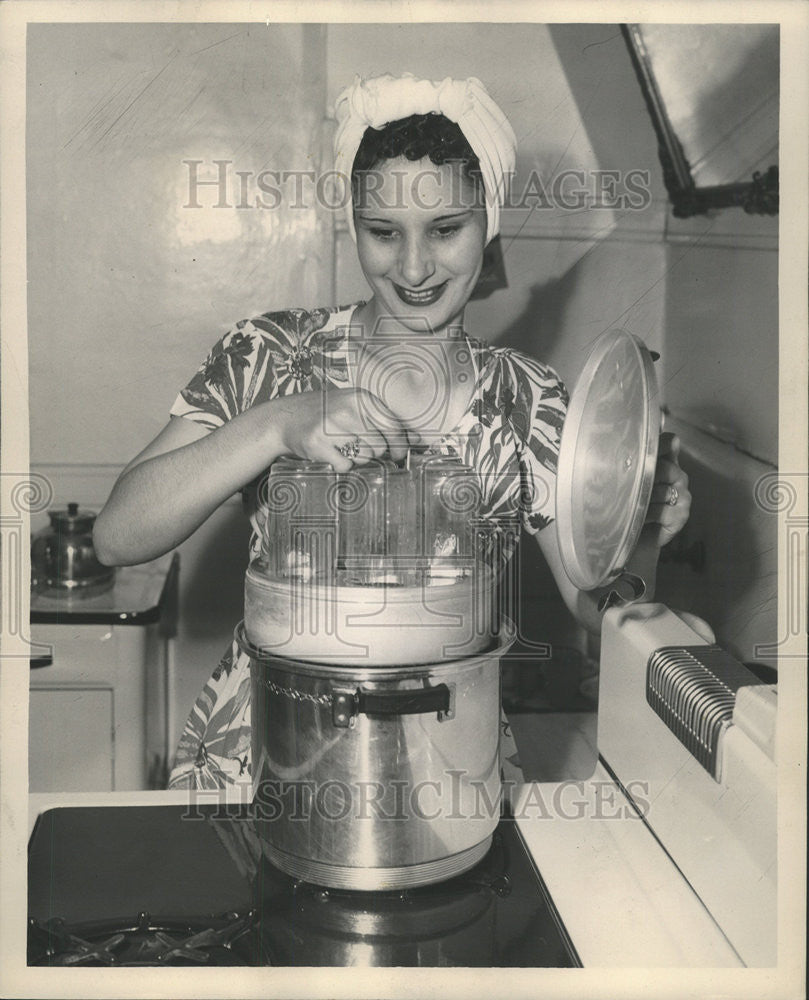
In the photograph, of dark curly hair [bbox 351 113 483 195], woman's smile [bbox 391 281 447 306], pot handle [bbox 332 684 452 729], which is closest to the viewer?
pot handle [bbox 332 684 452 729]

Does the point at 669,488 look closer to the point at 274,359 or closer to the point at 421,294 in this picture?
the point at 421,294

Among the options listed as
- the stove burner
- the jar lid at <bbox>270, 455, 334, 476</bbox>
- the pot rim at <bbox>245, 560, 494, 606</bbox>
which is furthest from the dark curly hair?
the stove burner

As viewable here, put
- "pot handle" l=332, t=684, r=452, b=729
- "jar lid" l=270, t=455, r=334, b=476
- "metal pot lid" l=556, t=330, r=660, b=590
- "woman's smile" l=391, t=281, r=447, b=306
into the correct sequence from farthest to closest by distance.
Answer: "woman's smile" l=391, t=281, r=447, b=306, "jar lid" l=270, t=455, r=334, b=476, "metal pot lid" l=556, t=330, r=660, b=590, "pot handle" l=332, t=684, r=452, b=729

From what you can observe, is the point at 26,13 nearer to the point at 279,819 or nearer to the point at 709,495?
the point at 279,819

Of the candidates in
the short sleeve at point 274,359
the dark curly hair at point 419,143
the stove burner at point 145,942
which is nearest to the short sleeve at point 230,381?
the short sleeve at point 274,359

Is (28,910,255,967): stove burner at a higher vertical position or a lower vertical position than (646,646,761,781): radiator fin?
lower

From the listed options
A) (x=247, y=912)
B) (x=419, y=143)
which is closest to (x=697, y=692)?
(x=247, y=912)

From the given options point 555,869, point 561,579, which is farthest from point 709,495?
point 555,869

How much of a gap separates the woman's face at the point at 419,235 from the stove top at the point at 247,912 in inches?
26.1

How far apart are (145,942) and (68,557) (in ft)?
3.74

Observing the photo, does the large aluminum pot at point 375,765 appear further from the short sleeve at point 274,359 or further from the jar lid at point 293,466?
the short sleeve at point 274,359

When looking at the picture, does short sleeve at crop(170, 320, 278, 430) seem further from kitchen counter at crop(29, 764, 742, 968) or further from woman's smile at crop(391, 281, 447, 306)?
kitchen counter at crop(29, 764, 742, 968)

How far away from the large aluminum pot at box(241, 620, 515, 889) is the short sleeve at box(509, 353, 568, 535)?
1.64 ft

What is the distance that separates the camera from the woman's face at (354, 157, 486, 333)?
3.84 ft
